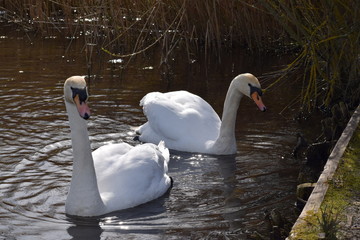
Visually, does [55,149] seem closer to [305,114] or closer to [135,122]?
[135,122]

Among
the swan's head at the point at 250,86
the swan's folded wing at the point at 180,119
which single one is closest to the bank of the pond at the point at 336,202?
the swan's head at the point at 250,86

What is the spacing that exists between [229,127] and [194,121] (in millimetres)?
542

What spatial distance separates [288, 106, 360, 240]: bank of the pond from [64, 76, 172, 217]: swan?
6.03 ft

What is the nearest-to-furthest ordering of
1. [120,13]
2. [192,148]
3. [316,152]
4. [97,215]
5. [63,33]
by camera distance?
[97,215] → [316,152] → [192,148] → [120,13] → [63,33]

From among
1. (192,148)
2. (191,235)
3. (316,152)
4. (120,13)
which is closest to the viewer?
(191,235)

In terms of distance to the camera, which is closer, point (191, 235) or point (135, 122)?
point (191, 235)

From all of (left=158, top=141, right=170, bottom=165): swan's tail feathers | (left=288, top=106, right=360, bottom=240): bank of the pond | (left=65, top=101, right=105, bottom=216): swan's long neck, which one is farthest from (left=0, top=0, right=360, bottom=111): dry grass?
(left=65, top=101, right=105, bottom=216): swan's long neck

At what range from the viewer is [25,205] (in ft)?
22.4

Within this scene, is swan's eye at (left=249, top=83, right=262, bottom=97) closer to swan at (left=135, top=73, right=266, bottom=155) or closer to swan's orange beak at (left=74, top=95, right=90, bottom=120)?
swan at (left=135, top=73, right=266, bottom=155)

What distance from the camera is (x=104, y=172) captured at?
7.11 metres

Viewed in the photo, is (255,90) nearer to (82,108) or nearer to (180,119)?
(180,119)

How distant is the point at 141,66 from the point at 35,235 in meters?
7.11

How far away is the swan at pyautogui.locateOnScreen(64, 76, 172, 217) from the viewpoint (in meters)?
6.51

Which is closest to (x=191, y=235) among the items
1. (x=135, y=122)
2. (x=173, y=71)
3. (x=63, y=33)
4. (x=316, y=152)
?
(x=316, y=152)
